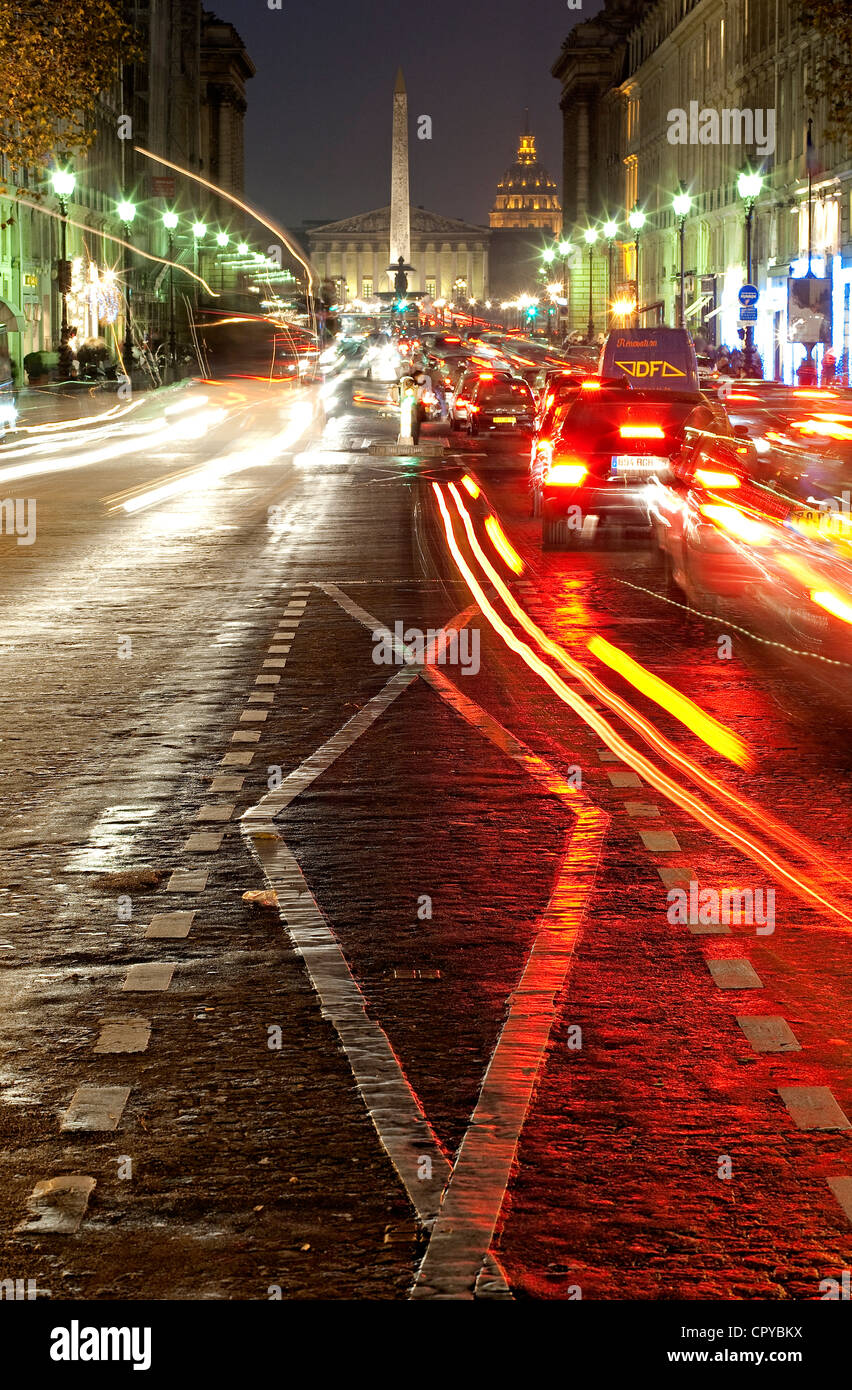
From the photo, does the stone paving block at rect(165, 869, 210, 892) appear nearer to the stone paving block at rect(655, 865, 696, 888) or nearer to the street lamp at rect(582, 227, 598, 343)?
the stone paving block at rect(655, 865, 696, 888)

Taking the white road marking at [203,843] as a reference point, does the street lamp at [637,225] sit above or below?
above

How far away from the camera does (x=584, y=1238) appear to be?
→ 4.39 m

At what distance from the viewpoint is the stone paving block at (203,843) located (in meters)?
8.03

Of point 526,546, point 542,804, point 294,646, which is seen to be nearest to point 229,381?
point 526,546

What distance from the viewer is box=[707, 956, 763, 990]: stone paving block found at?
6245 mm

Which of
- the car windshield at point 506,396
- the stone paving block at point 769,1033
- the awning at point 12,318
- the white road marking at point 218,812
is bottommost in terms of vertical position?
the stone paving block at point 769,1033

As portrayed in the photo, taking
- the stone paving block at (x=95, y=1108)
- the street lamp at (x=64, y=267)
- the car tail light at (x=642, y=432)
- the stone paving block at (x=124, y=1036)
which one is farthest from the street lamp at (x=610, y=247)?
the stone paving block at (x=95, y=1108)

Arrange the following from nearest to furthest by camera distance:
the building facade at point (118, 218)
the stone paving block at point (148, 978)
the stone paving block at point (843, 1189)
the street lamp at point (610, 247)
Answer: the stone paving block at point (843, 1189) < the stone paving block at point (148, 978) < the building facade at point (118, 218) < the street lamp at point (610, 247)

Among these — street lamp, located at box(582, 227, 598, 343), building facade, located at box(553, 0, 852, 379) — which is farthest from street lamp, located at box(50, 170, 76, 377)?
street lamp, located at box(582, 227, 598, 343)

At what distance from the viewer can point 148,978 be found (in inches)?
248

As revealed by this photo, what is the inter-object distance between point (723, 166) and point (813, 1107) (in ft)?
252

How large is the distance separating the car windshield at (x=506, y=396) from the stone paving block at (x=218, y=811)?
40.5 m

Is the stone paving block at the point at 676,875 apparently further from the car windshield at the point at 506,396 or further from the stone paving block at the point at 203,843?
the car windshield at the point at 506,396

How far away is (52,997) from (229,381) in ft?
274
